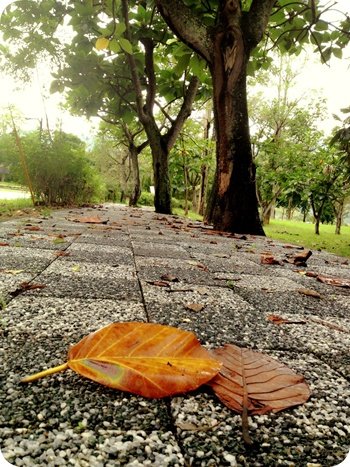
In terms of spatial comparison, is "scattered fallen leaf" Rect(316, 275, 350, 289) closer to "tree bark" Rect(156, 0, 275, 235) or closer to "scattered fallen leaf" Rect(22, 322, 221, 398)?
"scattered fallen leaf" Rect(22, 322, 221, 398)

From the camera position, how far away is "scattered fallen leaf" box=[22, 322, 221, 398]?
705 mm

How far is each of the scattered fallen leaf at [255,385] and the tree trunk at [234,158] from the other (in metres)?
4.06

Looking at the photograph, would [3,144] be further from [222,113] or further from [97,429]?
[97,429]

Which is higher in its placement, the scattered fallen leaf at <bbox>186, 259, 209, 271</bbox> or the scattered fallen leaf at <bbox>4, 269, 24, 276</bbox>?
the scattered fallen leaf at <bbox>186, 259, 209, 271</bbox>

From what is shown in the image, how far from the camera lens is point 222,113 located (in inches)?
192

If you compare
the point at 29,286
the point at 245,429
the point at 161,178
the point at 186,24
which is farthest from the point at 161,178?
the point at 245,429

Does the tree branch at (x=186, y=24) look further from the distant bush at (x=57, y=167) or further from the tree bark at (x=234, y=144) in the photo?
the distant bush at (x=57, y=167)

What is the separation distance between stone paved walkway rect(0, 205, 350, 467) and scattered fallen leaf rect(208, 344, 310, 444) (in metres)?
0.02

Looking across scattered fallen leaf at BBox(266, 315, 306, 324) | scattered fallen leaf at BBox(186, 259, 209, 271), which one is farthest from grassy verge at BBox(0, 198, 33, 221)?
scattered fallen leaf at BBox(266, 315, 306, 324)

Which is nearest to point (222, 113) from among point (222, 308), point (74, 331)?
point (222, 308)

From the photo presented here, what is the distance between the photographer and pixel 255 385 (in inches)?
29.7

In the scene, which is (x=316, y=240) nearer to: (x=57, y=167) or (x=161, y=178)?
(x=161, y=178)

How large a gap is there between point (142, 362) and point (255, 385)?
0.24 metres

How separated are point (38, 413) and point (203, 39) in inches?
201
